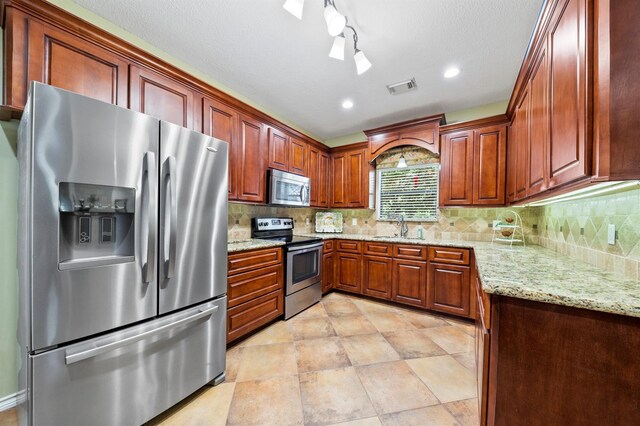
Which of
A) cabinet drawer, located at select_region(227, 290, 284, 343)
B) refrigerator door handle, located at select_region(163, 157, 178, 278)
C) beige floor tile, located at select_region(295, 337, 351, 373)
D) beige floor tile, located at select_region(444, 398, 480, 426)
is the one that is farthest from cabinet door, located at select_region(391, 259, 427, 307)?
refrigerator door handle, located at select_region(163, 157, 178, 278)

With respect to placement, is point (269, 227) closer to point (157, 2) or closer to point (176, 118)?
point (176, 118)

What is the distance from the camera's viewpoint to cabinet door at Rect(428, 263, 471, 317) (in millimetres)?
2680

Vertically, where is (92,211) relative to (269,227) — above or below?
above

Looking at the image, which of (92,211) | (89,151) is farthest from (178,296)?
(89,151)

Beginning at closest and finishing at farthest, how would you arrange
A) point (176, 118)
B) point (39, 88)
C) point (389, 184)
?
point (39, 88) → point (176, 118) → point (389, 184)

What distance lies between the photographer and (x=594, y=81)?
2.97 feet

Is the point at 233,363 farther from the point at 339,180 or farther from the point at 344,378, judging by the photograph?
the point at 339,180

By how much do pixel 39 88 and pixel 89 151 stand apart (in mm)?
286

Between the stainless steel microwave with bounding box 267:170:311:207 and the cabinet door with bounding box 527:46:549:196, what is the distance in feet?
7.86

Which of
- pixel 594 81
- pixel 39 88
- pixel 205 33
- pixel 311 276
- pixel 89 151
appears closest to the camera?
pixel 594 81

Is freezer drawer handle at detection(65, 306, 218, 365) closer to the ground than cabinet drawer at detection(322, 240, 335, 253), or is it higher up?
closer to the ground

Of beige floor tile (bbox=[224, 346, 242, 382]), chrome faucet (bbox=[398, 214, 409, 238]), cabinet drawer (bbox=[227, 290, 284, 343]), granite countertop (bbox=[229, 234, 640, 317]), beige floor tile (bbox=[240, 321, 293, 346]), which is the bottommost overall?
beige floor tile (bbox=[224, 346, 242, 382])

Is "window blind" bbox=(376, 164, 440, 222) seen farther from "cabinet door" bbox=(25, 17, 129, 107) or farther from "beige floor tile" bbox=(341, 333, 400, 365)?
"cabinet door" bbox=(25, 17, 129, 107)

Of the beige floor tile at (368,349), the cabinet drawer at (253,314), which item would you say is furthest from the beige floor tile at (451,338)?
the cabinet drawer at (253,314)
